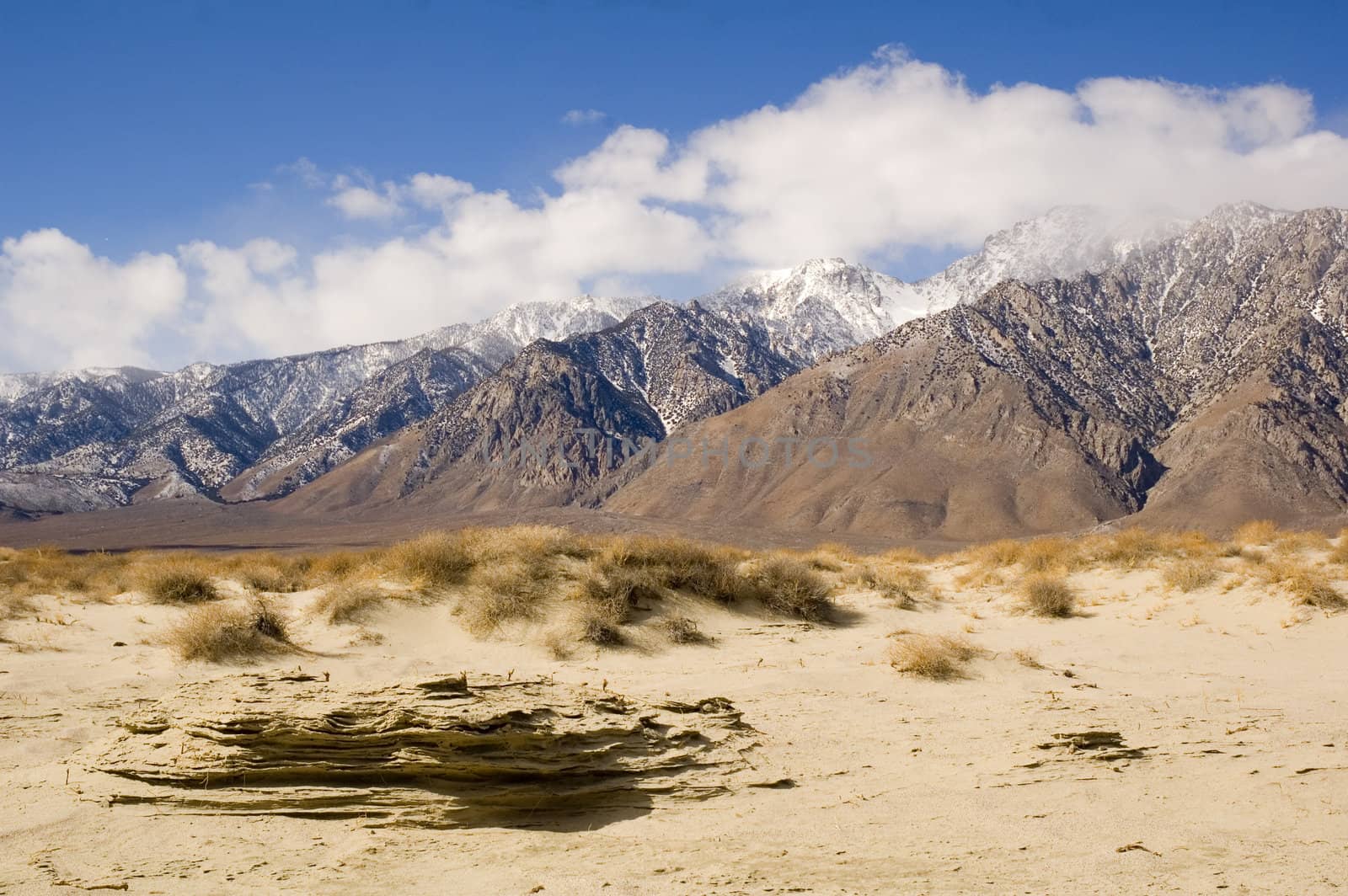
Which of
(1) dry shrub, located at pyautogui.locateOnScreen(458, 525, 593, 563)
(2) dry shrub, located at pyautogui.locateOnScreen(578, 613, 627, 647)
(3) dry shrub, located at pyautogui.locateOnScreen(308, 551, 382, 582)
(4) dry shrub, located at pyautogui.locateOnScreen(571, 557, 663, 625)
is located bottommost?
(2) dry shrub, located at pyautogui.locateOnScreen(578, 613, 627, 647)

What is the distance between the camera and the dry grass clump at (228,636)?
1213 centimetres

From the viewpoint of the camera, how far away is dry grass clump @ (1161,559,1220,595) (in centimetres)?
1762

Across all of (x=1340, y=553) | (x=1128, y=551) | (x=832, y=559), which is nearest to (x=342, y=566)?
(x=832, y=559)

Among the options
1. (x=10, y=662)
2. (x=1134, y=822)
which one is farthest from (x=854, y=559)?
(x=10, y=662)

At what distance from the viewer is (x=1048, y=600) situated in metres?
17.2

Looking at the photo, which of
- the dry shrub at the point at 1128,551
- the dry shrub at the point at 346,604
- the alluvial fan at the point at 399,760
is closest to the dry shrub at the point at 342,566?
the dry shrub at the point at 346,604

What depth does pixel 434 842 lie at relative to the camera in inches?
275

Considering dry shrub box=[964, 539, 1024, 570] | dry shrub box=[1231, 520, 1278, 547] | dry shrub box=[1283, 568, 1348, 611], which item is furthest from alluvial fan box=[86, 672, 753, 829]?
dry shrub box=[1231, 520, 1278, 547]

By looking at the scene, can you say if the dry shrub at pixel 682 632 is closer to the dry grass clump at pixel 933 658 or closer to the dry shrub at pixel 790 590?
the dry shrub at pixel 790 590

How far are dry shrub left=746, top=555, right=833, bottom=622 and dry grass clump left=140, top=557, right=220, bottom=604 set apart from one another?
10213 millimetres

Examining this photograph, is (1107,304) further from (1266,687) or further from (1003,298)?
(1266,687)

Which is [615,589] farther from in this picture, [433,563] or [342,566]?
[342,566]

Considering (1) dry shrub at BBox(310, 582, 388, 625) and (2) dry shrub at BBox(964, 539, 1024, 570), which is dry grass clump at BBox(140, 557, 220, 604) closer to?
(1) dry shrub at BBox(310, 582, 388, 625)

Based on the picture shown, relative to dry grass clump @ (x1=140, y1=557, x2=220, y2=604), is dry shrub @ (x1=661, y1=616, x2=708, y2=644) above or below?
below
